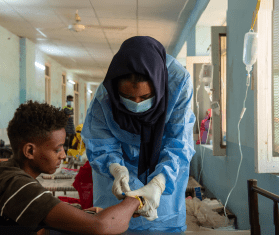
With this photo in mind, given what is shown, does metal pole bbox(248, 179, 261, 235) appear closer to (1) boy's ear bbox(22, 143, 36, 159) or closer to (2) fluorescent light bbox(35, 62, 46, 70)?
(1) boy's ear bbox(22, 143, 36, 159)

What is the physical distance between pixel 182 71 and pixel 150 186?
1.84 ft

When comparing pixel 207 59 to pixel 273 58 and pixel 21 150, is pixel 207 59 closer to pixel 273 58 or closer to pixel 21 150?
pixel 273 58

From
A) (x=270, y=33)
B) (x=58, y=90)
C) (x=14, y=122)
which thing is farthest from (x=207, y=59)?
(x=58, y=90)

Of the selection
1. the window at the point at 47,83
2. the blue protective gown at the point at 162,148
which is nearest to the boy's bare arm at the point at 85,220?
the blue protective gown at the point at 162,148

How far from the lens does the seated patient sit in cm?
69

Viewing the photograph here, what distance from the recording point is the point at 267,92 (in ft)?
5.02

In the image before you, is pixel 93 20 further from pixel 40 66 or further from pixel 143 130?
pixel 143 130

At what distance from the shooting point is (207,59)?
148 inches

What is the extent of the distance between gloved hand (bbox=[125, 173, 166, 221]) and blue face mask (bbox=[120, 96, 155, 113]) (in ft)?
1.01

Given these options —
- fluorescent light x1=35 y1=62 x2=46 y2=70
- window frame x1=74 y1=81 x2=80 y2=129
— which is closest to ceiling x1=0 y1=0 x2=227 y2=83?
fluorescent light x1=35 y1=62 x2=46 y2=70

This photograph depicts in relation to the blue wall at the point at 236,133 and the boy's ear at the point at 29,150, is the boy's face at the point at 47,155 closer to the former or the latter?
the boy's ear at the point at 29,150

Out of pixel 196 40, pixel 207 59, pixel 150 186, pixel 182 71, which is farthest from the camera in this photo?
pixel 196 40

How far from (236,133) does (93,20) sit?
3.48 meters

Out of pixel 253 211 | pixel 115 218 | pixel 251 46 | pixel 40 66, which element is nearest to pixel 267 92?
pixel 251 46
